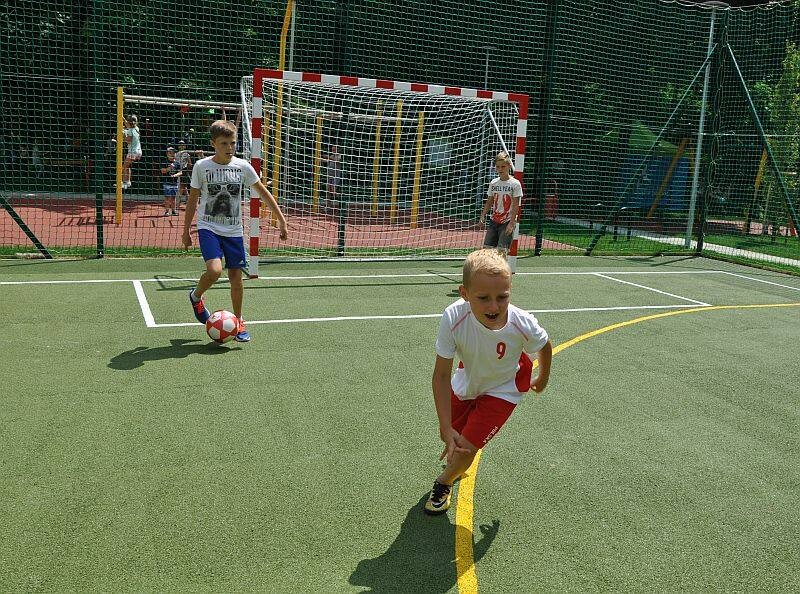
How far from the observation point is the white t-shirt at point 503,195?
1080 cm

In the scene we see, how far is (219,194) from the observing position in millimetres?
7309

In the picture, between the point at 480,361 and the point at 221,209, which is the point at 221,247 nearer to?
the point at 221,209

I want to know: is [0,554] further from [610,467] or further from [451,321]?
[610,467]

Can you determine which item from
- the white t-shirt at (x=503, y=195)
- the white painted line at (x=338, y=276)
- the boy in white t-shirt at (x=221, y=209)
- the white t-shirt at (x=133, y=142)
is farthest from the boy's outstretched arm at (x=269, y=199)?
the white t-shirt at (x=133, y=142)

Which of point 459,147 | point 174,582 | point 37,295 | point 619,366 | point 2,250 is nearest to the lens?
point 174,582

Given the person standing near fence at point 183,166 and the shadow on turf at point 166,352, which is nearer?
the shadow on turf at point 166,352

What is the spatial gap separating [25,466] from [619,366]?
5.20 meters

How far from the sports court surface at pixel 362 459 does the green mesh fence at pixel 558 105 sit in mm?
6632

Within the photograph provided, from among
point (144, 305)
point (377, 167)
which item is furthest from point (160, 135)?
point (144, 305)

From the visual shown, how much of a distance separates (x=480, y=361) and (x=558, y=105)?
63.3ft

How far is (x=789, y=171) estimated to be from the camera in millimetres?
16859

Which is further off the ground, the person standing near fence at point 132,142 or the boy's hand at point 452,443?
the person standing near fence at point 132,142

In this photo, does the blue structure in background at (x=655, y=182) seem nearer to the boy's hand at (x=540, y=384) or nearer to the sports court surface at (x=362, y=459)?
the sports court surface at (x=362, y=459)

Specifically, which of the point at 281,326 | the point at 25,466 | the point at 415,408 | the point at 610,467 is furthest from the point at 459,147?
the point at 25,466
